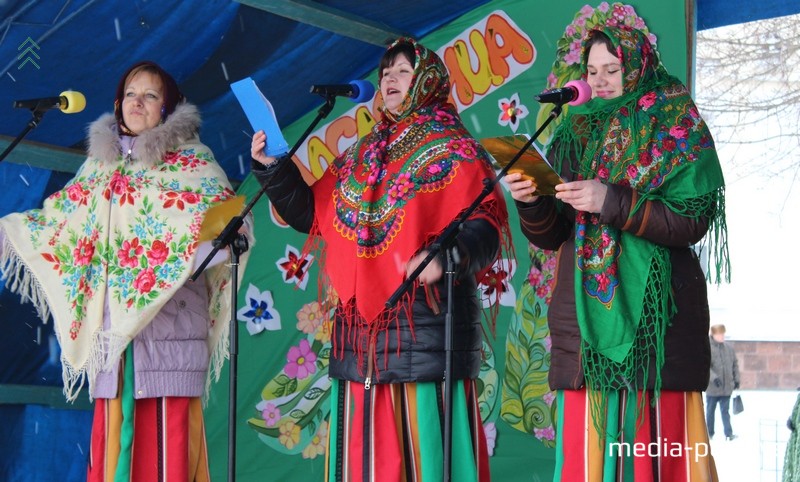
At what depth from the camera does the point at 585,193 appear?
8.82ft

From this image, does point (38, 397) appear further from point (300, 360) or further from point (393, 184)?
point (393, 184)

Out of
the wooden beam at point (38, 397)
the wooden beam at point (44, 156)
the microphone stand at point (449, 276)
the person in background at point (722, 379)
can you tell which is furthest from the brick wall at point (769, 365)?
the microphone stand at point (449, 276)

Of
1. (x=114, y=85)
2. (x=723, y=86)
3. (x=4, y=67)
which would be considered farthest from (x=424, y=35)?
(x=723, y=86)

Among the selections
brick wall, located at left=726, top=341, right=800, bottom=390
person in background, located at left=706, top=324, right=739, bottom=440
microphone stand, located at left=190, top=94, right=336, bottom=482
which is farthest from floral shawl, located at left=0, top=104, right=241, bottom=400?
brick wall, located at left=726, top=341, right=800, bottom=390

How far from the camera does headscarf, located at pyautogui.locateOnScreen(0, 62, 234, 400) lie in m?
3.48

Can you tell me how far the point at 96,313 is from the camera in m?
3.50

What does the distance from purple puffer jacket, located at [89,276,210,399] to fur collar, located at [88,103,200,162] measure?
0.48 m

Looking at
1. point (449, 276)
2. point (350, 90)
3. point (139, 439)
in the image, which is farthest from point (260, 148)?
point (139, 439)

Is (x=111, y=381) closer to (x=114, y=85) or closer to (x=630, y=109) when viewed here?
(x=114, y=85)

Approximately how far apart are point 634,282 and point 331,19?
201 centimetres

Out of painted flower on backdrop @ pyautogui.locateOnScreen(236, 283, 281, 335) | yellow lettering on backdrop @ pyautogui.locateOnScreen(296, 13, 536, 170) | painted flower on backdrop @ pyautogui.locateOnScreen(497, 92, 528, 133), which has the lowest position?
painted flower on backdrop @ pyautogui.locateOnScreen(236, 283, 281, 335)

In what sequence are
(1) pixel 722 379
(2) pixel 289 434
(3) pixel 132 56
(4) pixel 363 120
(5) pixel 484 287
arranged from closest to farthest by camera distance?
(3) pixel 132 56 < (5) pixel 484 287 < (4) pixel 363 120 < (2) pixel 289 434 < (1) pixel 722 379

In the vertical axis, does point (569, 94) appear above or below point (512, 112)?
below

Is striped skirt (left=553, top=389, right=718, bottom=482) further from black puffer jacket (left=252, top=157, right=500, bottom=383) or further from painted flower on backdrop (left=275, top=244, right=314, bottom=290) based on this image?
painted flower on backdrop (left=275, top=244, right=314, bottom=290)
